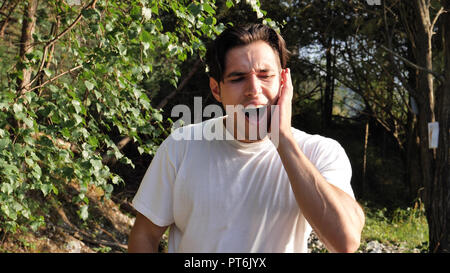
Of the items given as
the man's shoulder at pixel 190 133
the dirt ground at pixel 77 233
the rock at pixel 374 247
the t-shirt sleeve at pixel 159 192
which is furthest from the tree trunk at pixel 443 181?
the t-shirt sleeve at pixel 159 192

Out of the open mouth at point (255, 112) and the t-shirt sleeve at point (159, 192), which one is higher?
the open mouth at point (255, 112)

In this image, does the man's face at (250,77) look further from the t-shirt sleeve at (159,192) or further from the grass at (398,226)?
the grass at (398,226)

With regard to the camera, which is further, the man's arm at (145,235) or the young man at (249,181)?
the man's arm at (145,235)

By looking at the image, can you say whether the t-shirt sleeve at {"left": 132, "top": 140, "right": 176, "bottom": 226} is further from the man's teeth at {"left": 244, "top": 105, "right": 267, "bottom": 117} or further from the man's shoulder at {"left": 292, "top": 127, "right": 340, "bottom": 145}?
the man's shoulder at {"left": 292, "top": 127, "right": 340, "bottom": 145}

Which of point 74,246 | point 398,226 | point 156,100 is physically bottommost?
point 398,226

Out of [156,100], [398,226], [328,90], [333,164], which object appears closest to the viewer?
[333,164]

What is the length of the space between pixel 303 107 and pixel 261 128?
878cm

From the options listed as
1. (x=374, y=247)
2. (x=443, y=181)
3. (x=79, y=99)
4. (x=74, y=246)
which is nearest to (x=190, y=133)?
(x=79, y=99)

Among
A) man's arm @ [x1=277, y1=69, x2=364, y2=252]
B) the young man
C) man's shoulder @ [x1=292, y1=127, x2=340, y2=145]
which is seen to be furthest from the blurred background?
man's arm @ [x1=277, y1=69, x2=364, y2=252]

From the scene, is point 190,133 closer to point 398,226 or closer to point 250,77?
point 250,77

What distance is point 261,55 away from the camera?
66.6 inches

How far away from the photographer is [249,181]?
5.30ft

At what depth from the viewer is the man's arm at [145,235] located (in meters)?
1.60

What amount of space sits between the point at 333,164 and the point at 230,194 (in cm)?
33
